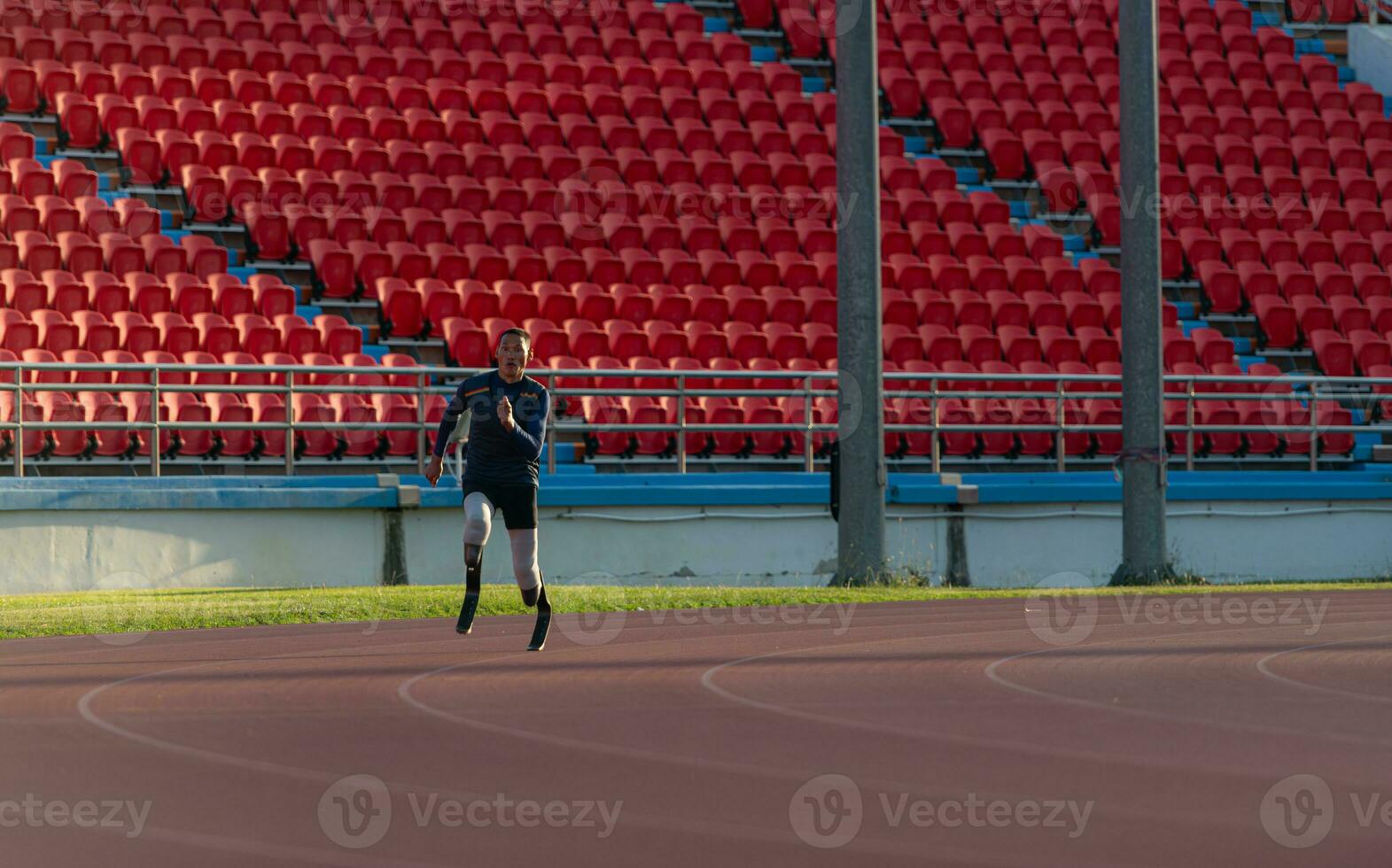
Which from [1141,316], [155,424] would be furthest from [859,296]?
[155,424]

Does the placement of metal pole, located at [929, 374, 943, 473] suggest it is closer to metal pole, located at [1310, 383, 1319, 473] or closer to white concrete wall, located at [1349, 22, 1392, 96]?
metal pole, located at [1310, 383, 1319, 473]

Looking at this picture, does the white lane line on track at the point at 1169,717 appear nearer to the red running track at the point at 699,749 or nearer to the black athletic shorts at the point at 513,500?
the red running track at the point at 699,749

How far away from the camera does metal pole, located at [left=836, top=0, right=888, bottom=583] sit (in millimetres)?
14727

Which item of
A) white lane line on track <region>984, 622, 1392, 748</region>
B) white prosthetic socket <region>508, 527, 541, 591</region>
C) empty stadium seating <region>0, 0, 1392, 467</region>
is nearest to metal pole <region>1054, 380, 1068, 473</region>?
empty stadium seating <region>0, 0, 1392, 467</region>

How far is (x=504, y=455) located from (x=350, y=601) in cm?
312

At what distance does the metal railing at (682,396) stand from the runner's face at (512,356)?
4728 mm

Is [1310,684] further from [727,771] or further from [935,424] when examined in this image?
[935,424]

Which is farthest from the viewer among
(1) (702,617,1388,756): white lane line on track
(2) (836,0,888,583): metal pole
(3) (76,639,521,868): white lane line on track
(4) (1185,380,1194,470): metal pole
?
(4) (1185,380,1194,470): metal pole

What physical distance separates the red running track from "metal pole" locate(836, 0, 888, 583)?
3.58 m

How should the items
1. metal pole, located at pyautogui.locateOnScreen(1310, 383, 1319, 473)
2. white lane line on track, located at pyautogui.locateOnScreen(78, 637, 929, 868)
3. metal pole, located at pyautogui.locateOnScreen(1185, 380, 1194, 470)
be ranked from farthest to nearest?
metal pole, located at pyautogui.locateOnScreen(1310, 383, 1319, 473) < metal pole, located at pyautogui.locateOnScreen(1185, 380, 1194, 470) < white lane line on track, located at pyautogui.locateOnScreen(78, 637, 929, 868)

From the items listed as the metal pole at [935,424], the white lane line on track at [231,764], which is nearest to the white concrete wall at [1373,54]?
the metal pole at [935,424]

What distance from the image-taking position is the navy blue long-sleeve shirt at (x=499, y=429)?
32.8ft

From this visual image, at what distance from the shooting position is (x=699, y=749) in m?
6.92

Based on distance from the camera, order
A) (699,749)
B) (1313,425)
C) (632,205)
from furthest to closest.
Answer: (632,205) → (1313,425) → (699,749)
